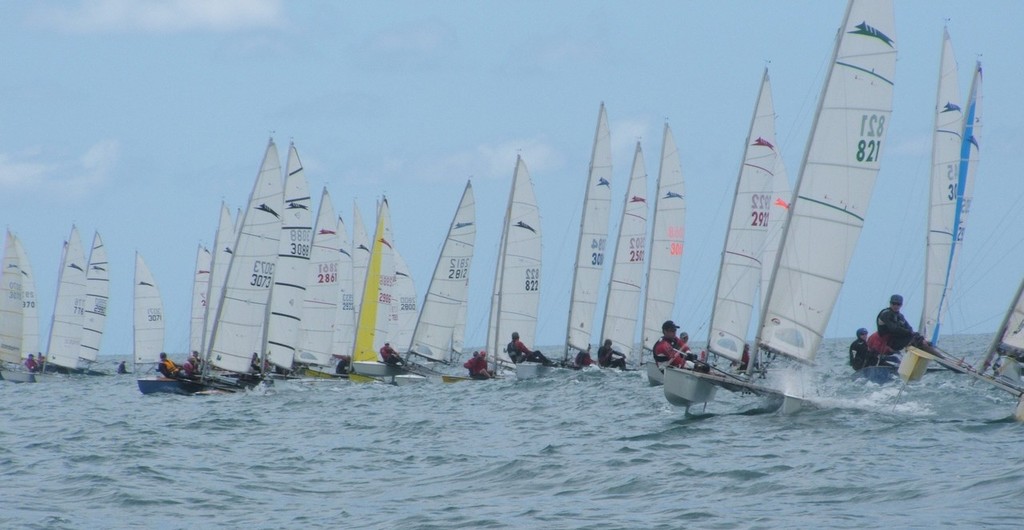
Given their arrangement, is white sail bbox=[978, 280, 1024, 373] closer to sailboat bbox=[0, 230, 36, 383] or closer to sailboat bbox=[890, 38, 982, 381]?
sailboat bbox=[890, 38, 982, 381]

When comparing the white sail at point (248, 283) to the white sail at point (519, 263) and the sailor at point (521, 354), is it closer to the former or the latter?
the sailor at point (521, 354)

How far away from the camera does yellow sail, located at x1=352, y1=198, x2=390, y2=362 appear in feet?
121

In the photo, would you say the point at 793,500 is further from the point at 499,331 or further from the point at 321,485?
the point at 499,331

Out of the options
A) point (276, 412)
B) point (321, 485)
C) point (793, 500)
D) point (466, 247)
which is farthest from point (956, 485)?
point (466, 247)

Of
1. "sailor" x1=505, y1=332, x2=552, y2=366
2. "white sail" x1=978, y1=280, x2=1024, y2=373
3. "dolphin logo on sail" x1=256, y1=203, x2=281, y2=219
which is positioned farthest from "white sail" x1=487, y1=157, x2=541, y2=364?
"white sail" x1=978, y1=280, x2=1024, y2=373

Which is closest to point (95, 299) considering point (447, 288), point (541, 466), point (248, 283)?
point (447, 288)

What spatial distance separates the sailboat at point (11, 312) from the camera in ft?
147

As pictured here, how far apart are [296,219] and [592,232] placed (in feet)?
29.5

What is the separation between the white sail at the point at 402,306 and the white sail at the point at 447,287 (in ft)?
22.3

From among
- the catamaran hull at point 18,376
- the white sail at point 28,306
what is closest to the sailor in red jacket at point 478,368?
the catamaran hull at point 18,376

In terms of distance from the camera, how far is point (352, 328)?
4234 cm

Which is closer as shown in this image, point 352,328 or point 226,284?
point 226,284

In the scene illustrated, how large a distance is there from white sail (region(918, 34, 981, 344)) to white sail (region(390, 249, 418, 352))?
62.2 feet

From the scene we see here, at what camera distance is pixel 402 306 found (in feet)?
148
